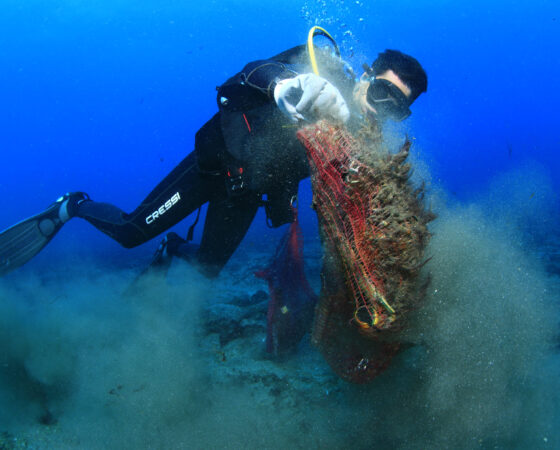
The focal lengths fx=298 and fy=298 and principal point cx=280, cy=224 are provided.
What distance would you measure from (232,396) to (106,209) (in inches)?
132

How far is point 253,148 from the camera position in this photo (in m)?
2.96

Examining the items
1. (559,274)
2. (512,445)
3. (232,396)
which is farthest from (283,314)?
(559,274)

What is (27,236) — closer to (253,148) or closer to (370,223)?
(253,148)

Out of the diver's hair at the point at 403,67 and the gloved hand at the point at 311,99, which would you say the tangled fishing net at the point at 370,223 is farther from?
the diver's hair at the point at 403,67

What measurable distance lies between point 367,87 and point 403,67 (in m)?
0.39

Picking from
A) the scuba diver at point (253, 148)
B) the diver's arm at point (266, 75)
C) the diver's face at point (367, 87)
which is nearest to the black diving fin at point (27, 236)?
the scuba diver at point (253, 148)

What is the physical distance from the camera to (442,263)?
102 inches

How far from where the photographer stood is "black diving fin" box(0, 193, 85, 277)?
443cm

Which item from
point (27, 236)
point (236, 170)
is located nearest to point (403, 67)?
point (236, 170)

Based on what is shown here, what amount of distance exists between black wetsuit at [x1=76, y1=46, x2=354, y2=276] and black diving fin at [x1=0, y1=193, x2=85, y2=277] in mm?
594

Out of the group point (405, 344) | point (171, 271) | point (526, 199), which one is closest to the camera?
point (405, 344)

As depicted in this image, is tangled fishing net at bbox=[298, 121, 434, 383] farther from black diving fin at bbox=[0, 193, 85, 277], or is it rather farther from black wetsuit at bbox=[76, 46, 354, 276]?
black diving fin at bbox=[0, 193, 85, 277]

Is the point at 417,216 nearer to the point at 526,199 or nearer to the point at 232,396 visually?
the point at 232,396

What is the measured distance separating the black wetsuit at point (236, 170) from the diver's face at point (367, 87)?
0.13 meters
